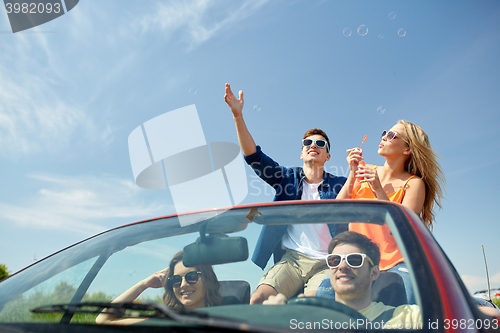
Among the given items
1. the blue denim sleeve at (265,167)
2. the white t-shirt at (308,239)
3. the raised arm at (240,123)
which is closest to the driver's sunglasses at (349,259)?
the white t-shirt at (308,239)

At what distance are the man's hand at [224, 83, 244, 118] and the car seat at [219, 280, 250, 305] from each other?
2.39 meters

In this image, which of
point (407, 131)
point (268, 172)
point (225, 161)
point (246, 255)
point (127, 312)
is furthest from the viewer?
point (225, 161)

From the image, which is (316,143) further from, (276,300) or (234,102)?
(276,300)

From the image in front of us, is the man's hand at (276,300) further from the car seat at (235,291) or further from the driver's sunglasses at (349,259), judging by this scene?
the driver's sunglasses at (349,259)

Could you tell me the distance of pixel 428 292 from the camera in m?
0.92

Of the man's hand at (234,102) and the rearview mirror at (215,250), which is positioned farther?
the man's hand at (234,102)

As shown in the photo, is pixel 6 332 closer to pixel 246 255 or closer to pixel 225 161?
pixel 246 255

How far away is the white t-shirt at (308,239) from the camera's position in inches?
59.0

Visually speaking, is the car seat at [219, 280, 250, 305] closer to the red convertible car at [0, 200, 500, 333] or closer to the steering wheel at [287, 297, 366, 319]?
the red convertible car at [0, 200, 500, 333]

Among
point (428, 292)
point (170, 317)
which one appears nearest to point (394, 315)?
point (428, 292)

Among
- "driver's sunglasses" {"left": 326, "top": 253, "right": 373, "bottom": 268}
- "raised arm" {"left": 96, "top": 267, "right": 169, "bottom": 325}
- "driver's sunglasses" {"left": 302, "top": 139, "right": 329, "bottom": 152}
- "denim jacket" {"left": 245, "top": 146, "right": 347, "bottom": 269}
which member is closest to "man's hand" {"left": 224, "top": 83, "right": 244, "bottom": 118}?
"denim jacket" {"left": 245, "top": 146, "right": 347, "bottom": 269}

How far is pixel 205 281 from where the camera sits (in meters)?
1.48

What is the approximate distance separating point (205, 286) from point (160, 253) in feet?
0.94

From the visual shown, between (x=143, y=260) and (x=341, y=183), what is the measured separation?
2262 millimetres
